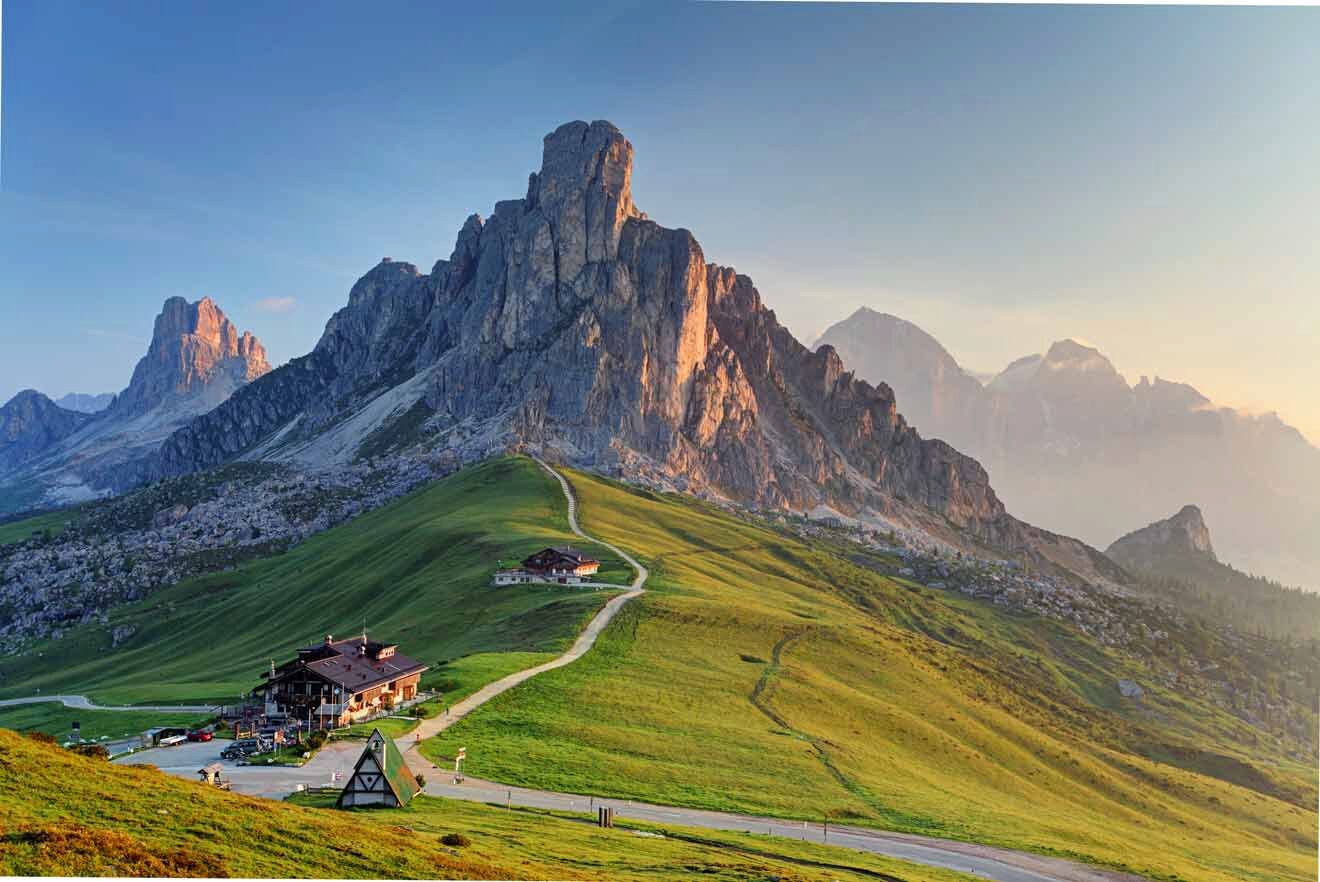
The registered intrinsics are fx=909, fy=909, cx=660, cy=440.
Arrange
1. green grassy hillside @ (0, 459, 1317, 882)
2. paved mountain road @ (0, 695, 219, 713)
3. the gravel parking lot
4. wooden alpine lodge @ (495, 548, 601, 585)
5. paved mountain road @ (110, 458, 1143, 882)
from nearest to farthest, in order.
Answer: the gravel parking lot → paved mountain road @ (110, 458, 1143, 882) → green grassy hillside @ (0, 459, 1317, 882) → paved mountain road @ (0, 695, 219, 713) → wooden alpine lodge @ (495, 548, 601, 585)

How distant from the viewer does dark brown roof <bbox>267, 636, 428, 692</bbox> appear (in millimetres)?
62469

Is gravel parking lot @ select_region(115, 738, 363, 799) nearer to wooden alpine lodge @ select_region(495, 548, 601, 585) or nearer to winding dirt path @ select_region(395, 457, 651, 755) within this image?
winding dirt path @ select_region(395, 457, 651, 755)

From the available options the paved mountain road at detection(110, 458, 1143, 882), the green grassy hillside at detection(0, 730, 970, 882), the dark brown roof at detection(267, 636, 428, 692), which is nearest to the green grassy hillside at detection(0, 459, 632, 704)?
the dark brown roof at detection(267, 636, 428, 692)

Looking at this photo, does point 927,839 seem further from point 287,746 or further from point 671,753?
point 287,746

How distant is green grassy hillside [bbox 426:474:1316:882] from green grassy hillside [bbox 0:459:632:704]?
36.1ft

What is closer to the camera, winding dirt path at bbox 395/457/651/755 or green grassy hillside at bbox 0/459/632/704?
winding dirt path at bbox 395/457/651/755

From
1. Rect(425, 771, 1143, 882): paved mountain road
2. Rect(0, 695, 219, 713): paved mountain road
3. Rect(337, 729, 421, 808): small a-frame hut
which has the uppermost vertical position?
Rect(337, 729, 421, 808): small a-frame hut

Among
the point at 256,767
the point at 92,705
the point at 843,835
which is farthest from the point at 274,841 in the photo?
the point at 92,705

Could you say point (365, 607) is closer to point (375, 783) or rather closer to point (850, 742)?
point (850, 742)

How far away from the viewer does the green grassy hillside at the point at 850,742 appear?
5322 centimetres

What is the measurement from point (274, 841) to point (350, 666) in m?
36.0

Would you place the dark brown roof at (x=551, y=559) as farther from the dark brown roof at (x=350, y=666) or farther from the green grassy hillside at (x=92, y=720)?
the green grassy hillside at (x=92, y=720)

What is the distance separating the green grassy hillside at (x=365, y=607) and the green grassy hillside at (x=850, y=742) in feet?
36.1

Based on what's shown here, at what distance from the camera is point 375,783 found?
133ft
